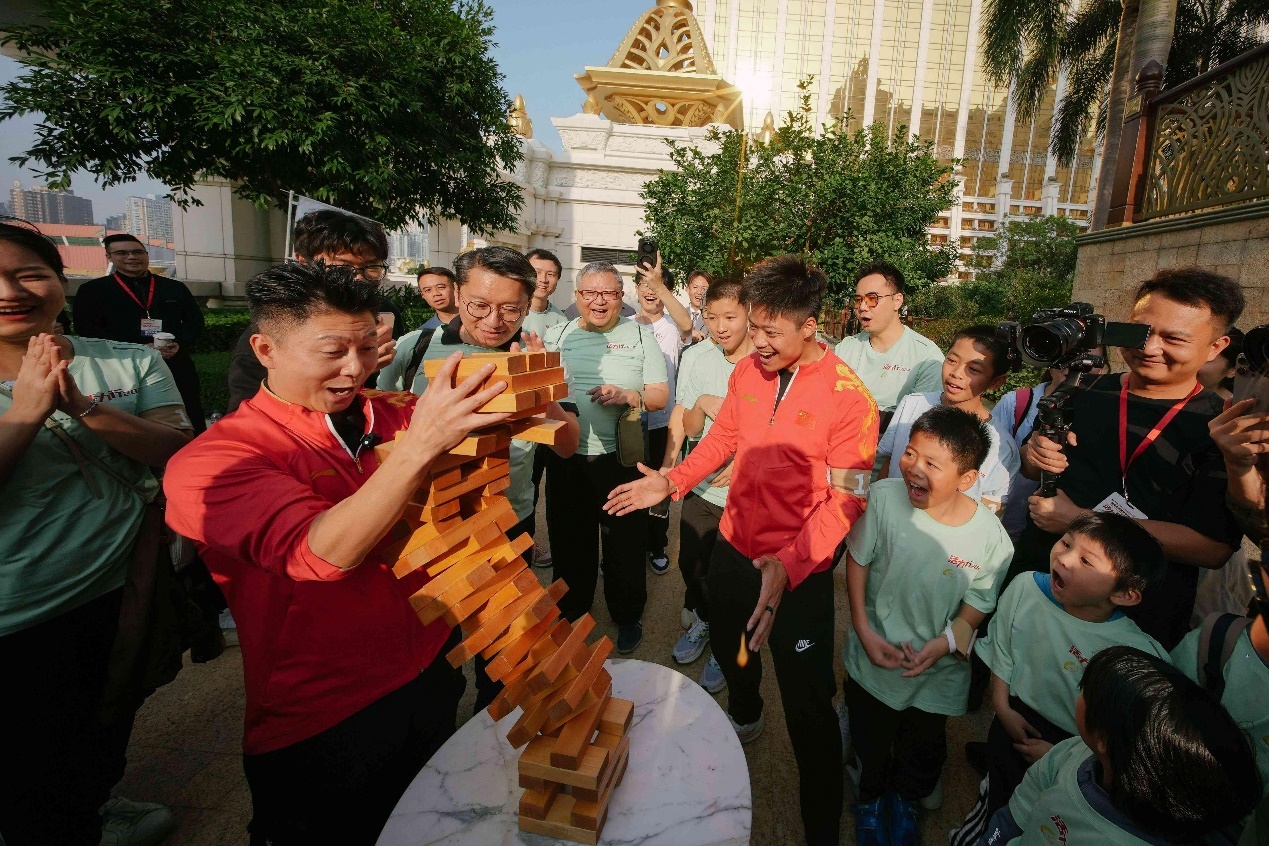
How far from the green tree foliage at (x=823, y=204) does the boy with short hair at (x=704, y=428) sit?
19.3 ft

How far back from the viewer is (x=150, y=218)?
12.0 m

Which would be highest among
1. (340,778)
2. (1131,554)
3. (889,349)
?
(889,349)

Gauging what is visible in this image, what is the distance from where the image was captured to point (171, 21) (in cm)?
824

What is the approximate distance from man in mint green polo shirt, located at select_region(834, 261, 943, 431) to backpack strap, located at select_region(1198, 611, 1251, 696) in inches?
83.4

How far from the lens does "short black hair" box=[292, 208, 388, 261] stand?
8.22ft

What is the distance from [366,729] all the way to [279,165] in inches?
418

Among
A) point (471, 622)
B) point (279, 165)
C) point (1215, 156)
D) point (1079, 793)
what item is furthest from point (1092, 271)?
point (279, 165)

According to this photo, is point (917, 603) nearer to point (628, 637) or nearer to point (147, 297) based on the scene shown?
point (628, 637)

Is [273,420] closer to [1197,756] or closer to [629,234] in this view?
[1197,756]

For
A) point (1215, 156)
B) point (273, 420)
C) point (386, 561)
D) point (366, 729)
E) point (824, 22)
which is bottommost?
point (366, 729)

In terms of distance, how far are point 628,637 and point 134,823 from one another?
93.5 inches

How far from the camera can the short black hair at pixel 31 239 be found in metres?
1.73

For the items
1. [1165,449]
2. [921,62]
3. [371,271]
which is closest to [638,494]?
[371,271]

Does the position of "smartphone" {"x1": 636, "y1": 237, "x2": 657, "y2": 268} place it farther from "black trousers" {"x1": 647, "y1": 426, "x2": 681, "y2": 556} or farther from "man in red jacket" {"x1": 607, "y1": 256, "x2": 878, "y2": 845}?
"man in red jacket" {"x1": 607, "y1": 256, "x2": 878, "y2": 845}
